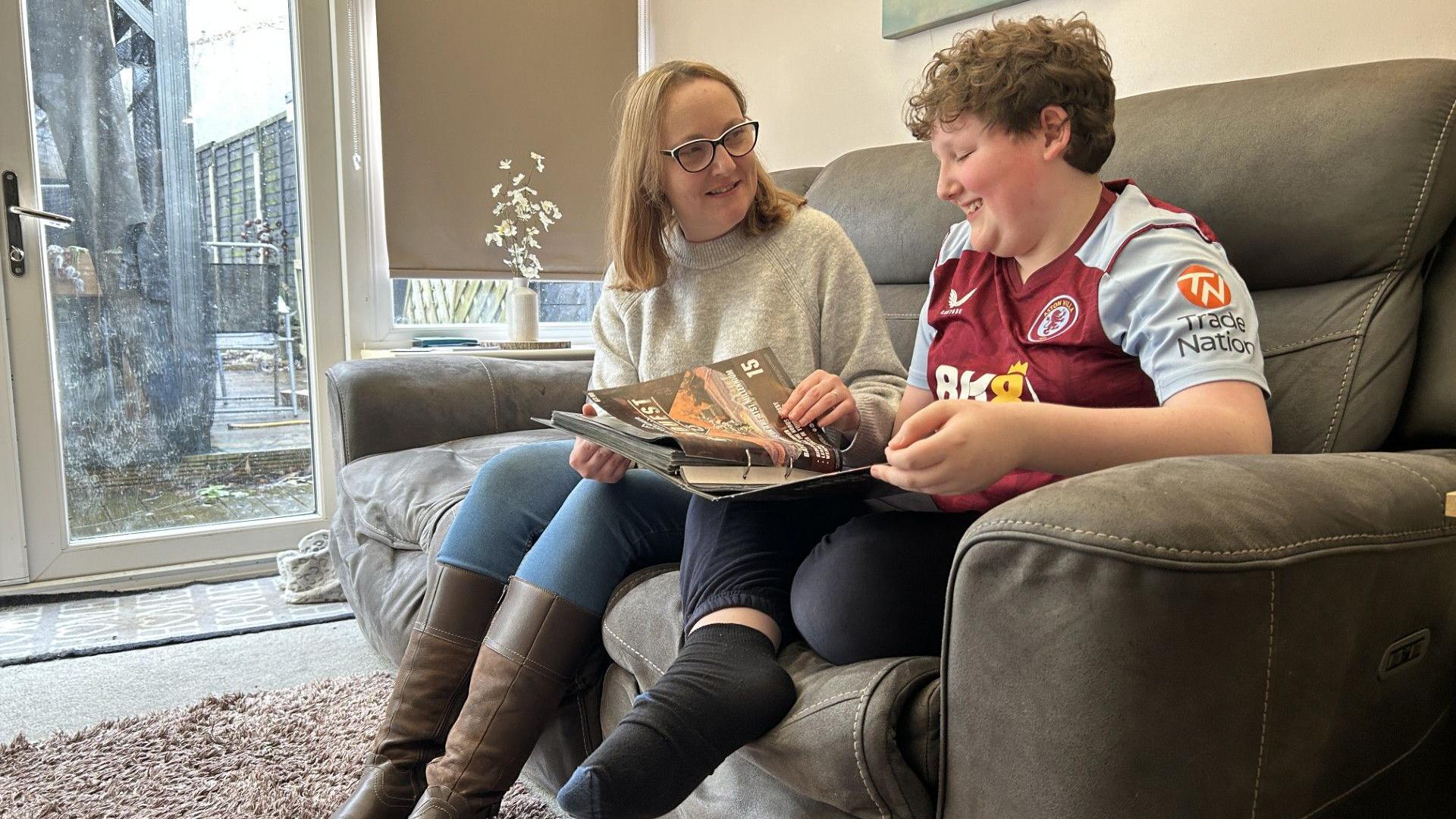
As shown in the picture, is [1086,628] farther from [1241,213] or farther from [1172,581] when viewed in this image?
[1241,213]

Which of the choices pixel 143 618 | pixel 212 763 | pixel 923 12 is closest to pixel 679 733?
pixel 212 763

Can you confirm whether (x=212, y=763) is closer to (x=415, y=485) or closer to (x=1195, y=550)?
(x=415, y=485)

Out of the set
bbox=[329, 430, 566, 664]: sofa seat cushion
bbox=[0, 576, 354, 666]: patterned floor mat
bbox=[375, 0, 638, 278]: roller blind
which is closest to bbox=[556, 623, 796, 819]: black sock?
bbox=[329, 430, 566, 664]: sofa seat cushion

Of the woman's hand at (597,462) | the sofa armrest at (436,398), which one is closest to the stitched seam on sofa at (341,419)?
the sofa armrest at (436,398)

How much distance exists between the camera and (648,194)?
50.9 inches

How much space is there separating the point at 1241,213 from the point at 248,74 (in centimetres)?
245

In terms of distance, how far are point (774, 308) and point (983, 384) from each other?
1.16 feet

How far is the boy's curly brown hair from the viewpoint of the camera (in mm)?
938

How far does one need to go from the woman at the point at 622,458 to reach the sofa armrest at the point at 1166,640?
0.43 metres

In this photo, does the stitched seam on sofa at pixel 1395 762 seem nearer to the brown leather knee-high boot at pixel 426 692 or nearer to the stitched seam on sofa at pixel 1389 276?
the stitched seam on sofa at pixel 1389 276

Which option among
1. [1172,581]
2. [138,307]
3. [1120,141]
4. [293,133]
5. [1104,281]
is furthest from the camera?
[293,133]

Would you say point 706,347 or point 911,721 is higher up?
point 706,347

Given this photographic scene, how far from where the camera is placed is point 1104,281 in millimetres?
909

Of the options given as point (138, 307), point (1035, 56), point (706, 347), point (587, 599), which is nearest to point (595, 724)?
point (587, 599)
